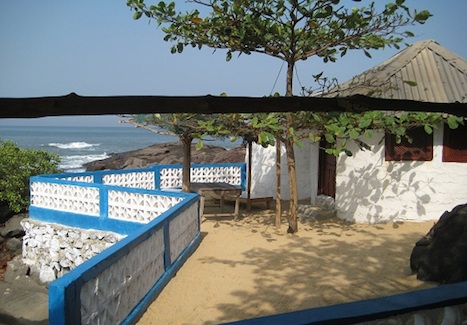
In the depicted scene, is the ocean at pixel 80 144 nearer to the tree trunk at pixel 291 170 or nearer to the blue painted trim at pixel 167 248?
the tree trunk at pixel 291 170

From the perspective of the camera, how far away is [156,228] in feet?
19.5

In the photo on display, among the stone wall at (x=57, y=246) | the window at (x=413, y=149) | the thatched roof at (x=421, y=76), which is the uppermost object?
the thatched roof at (x=421, y=76)

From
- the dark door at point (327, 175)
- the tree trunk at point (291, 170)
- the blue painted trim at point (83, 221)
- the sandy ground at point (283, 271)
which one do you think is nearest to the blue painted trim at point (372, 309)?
the sandy ground at point (283, 271)

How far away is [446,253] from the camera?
4957 mm

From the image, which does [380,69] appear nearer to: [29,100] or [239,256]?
[239,256]

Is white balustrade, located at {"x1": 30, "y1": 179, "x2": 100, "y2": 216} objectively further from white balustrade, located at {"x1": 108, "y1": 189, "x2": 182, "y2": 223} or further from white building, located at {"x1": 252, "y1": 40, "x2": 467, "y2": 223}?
white building, located at {"x1": 252, "y1": 40, "x2": 467, "y2": 223}

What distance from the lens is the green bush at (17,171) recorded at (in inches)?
538

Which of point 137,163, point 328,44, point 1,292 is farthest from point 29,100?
point 137,163

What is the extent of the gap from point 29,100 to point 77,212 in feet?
28.5

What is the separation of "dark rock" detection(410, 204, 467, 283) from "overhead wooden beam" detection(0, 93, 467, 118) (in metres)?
2.69

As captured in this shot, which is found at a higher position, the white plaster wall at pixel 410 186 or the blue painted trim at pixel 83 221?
the white plaster wall at pixel 410 186

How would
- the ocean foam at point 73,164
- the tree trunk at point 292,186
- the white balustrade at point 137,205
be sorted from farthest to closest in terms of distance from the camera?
1. the ocean foam at point 73,164
2. the tree trunk at point 292,186
3. the white balustrade at point 137,205

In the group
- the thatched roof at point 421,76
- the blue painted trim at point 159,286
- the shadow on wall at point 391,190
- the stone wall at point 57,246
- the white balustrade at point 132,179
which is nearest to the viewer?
the blue painted trim at point 159,286

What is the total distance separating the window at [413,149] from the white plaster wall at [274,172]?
3289mm
